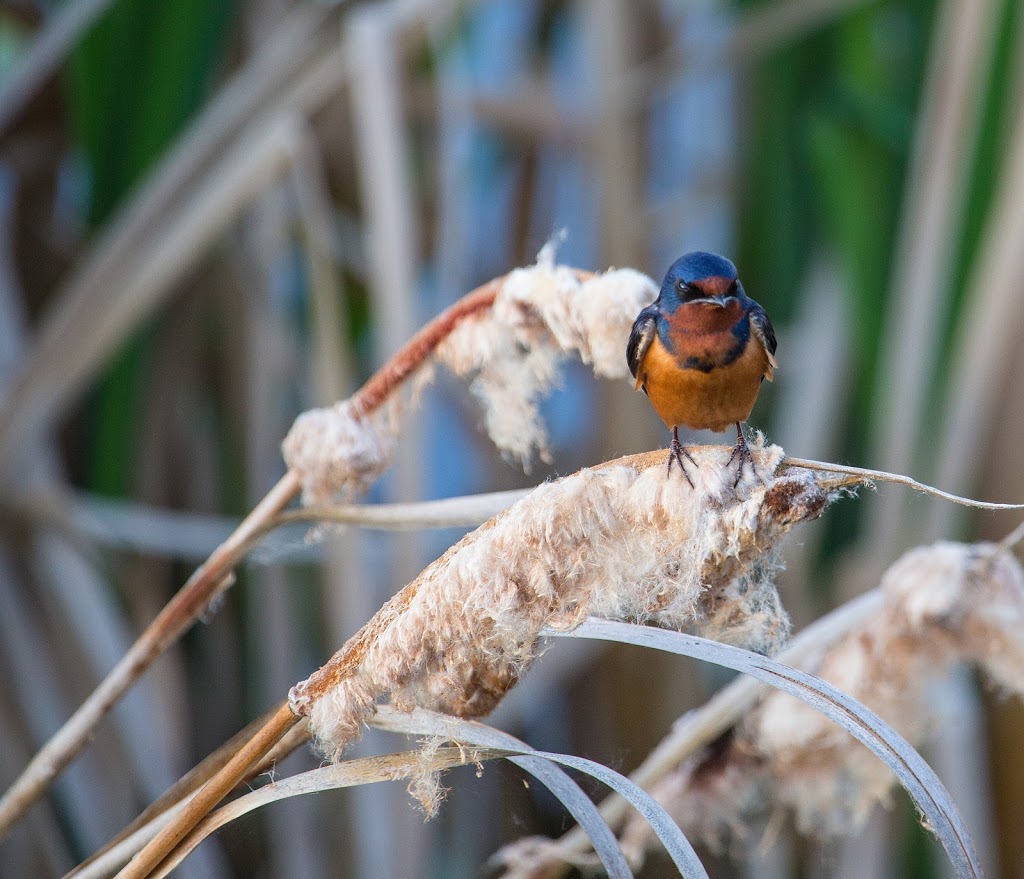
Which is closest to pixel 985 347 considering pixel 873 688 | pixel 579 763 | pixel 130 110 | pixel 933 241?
pixel 933 241

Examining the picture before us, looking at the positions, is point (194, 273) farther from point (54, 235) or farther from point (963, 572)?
point (963, 572)

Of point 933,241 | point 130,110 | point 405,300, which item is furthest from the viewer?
point 130,110

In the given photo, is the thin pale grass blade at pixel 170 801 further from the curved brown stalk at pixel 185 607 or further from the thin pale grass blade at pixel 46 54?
the thin pale grass blade at pixel 46 54

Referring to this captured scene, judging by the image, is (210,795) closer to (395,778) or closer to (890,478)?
(395,778)

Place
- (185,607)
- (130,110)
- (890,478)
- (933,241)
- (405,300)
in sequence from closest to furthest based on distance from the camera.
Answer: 1. (890,478)
2. (185,607)
3. (405,300)
4. (933,241)
5. (130,110)

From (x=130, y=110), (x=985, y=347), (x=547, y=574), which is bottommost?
(x=547, y=574)

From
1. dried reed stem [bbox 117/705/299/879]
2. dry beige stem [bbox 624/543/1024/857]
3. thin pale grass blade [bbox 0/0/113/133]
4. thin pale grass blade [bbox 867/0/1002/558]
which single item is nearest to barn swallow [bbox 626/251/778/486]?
dry beige stem [bbox 624/543/1024/857]
